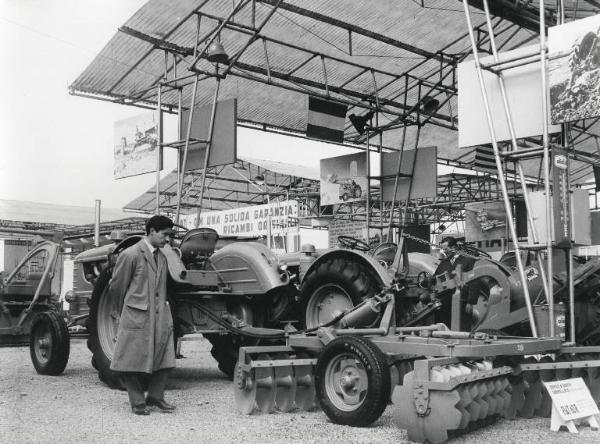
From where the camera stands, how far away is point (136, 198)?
2488 cm

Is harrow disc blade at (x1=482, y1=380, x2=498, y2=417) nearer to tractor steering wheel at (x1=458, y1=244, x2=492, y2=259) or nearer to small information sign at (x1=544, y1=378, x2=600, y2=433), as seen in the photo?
small information sign at (x1=544, y1=378, x2=600, y2=433)

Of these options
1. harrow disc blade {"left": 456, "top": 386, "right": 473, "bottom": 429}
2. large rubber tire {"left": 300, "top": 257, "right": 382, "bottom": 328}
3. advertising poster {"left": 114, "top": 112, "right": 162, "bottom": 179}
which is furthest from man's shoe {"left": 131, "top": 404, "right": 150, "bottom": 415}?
advertising poster {"left": 114, "top": 112, "right": 162, "bottom": 179}

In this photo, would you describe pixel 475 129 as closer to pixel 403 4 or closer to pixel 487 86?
pixel 487 86

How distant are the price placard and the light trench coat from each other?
110 inches

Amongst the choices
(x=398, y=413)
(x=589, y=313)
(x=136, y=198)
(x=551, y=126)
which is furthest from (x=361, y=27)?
(x=136, y=198)

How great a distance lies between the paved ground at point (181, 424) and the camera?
177 inches

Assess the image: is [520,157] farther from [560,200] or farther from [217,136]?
[217,136]

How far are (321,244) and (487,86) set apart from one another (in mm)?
12598

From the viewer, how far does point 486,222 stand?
1747cm

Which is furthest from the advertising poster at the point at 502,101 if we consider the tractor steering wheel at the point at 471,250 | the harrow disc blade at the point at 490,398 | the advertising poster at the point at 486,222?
the advertising poster at the point at 486,222

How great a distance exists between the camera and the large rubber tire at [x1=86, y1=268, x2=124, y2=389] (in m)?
6.80

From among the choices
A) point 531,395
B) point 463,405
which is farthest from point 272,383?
point 531,395

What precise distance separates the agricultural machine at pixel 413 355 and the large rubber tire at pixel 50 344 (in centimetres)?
261

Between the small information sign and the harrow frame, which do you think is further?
the small information sign
